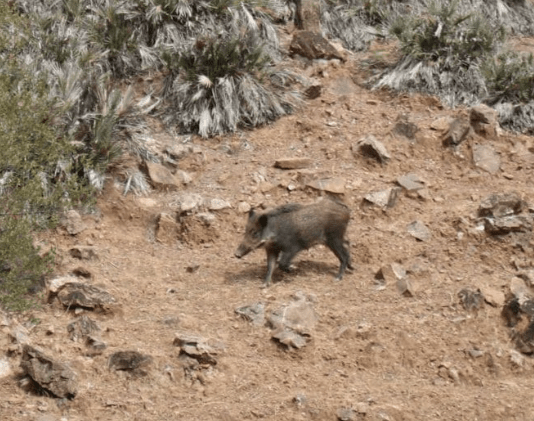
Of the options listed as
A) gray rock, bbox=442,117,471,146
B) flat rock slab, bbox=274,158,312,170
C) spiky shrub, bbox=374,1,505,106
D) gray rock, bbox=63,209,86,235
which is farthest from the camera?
spiky shrub, bbox=374,1,505,106

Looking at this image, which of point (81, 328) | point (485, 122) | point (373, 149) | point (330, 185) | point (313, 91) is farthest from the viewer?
point (313, 91)

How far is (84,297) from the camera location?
9258 millimetres

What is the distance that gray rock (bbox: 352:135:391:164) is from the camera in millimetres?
11721

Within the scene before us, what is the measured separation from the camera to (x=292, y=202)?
11141mm

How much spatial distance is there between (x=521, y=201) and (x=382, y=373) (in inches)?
124

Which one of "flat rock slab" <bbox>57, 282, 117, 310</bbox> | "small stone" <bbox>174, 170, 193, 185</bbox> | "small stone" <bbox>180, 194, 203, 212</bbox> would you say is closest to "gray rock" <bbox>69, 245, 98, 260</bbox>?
"flat rock slab" <bbox>57, 282, 117, 310</bbox>

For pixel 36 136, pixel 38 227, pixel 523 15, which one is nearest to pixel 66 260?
pixel 38 227

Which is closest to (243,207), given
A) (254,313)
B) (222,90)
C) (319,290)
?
(319,290)

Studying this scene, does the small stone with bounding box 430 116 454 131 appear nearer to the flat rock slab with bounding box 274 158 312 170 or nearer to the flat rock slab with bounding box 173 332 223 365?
the flat rock slab with bounding box 274 158 312 170

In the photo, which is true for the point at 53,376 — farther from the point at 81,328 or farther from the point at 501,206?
the point at 501,206

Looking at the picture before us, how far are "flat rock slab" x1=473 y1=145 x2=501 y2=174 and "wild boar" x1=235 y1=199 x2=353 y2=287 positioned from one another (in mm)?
2474

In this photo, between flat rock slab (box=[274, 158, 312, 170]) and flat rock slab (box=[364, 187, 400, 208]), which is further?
flat rock slab (box=[274, 158, 312, 170])

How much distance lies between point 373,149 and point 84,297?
→ 13.7 feet

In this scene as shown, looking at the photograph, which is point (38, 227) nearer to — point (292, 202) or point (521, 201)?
point (292, 202)
